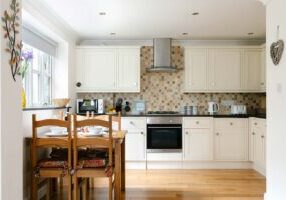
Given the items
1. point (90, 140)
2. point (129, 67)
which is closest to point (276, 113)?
point (90, 140)

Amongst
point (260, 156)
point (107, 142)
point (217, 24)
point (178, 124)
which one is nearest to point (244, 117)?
point (260, 156)

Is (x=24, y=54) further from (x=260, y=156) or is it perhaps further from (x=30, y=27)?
(x=260, y=156)

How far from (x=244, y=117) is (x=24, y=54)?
11.6 feet

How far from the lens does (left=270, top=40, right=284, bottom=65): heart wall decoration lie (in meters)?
2.81

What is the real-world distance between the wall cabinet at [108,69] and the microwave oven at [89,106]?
0.69 feet

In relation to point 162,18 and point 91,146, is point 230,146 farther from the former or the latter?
point 91,146

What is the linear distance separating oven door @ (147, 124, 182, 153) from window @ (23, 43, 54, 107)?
1742 millimetres

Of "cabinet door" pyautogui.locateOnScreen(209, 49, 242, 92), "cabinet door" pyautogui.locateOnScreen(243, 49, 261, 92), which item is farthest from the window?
"cabinet door" pyautogui.locateOnScreen(243, 49, 261, 92)

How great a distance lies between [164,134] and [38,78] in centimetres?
218

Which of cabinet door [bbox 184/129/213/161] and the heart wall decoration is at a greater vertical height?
the heart wall decoration

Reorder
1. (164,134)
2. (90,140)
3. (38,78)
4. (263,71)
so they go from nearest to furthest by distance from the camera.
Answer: (90,140), (38,78), (164,134), (263,71)

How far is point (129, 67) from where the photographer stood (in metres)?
5.16

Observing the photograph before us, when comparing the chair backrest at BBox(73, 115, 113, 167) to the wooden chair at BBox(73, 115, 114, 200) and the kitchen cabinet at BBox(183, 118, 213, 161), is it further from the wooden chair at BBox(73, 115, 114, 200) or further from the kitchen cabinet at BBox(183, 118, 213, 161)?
the kitchen cabinet at BBox(183, 118, 213, 161)

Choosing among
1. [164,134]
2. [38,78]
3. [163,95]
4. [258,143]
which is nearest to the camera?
[38,78]
